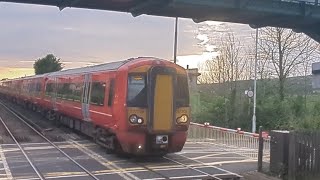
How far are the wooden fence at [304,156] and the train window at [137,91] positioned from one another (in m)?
4.67

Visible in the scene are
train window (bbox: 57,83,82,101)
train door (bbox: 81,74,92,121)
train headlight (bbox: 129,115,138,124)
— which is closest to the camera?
train headlight (bbox: 129,115,138,124)

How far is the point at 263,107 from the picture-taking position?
3275 cm

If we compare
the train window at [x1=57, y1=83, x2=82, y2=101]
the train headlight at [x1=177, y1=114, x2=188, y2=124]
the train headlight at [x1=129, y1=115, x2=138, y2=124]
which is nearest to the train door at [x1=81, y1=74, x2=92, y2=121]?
the train window at [x1=57, y1=83, x2=82, y2=101]

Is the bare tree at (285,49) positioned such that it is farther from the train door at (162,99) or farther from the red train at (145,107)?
the train door at (162,99)

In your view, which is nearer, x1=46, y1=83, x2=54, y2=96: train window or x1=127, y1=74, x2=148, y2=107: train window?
x1=127, y1=74, x2=148, y2=107: train window

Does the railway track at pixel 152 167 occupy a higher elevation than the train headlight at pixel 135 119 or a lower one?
lower

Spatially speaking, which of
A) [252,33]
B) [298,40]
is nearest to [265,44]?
[298,40]

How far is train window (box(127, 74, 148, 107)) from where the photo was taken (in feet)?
44.5

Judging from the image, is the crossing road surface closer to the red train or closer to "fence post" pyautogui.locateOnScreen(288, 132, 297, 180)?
the red train

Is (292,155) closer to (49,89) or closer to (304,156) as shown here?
(304,156)

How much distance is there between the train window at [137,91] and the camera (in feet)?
44.5

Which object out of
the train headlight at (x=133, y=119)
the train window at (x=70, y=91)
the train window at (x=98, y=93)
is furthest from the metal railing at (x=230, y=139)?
the train window at (x=70, y=91)

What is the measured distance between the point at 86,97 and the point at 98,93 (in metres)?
1.84

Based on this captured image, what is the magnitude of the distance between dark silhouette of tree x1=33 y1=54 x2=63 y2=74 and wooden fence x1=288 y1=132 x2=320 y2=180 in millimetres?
89837
